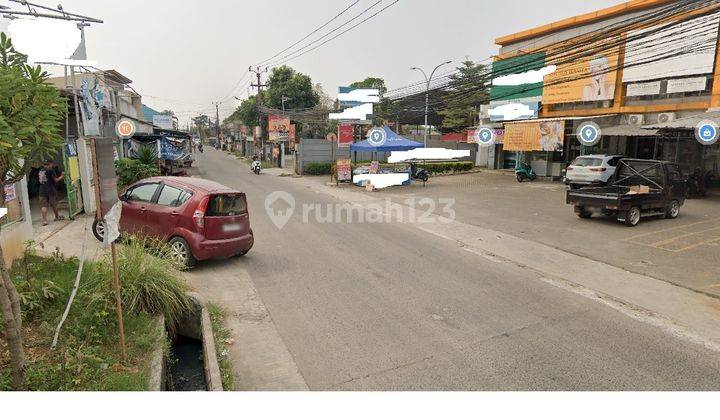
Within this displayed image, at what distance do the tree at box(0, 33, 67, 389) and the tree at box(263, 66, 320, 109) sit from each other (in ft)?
165

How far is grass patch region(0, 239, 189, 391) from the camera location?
3.69 meters

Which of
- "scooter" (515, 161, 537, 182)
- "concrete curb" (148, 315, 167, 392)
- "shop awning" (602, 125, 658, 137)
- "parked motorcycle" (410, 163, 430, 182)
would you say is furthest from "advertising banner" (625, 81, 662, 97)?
"concrete curb" (148, 315, 167, 392)

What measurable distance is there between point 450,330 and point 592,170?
1663 centimetres

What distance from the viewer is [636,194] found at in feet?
39.6

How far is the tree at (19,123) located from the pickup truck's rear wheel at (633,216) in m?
12.9

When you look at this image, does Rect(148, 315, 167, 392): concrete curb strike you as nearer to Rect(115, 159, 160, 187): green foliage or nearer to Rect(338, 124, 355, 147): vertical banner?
Rect(115, 159, 160, 187): green foliage

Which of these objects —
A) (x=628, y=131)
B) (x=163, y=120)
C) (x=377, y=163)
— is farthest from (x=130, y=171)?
(x=163, y=120)

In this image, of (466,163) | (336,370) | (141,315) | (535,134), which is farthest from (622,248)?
(466,163)

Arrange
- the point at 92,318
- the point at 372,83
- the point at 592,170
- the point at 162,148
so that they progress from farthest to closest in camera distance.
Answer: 1. the point at 372,83
2. the point at 162,148
3. the point at 592,170
4. the point at 92,318

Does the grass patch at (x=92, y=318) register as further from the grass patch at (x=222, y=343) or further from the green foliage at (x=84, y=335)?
the grass patch at (x=222, y=343)

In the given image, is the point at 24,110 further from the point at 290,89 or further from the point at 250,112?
the point at 250,112

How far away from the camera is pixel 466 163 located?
99.9ft

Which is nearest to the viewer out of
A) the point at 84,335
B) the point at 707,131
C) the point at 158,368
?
the point at 158,368

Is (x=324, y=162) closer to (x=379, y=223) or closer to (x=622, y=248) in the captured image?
(x=379, y=223)
